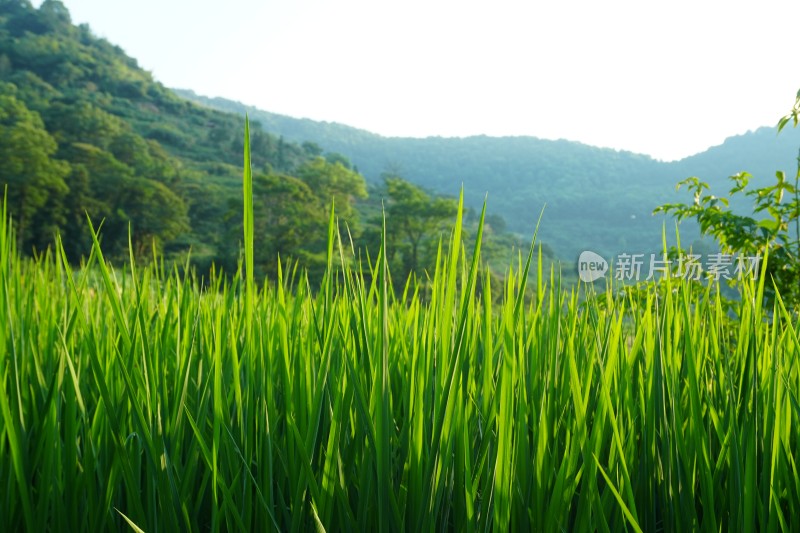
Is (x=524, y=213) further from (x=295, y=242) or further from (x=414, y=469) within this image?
(x=414, y=469)

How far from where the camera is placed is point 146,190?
120ft

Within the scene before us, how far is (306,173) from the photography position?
4378 centimetres

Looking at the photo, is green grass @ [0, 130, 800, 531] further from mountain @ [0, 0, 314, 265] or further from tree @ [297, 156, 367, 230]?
tree @ [297, 156, 367, 230]

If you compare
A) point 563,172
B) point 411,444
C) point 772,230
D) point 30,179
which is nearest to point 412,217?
point 30,179

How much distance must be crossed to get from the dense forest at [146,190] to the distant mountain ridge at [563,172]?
27109 mm

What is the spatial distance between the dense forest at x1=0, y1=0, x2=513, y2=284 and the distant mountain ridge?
2711 cm

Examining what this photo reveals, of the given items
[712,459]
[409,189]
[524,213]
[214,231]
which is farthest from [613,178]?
[712,459]

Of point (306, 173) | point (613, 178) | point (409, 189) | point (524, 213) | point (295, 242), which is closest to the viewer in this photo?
point (295, 242)

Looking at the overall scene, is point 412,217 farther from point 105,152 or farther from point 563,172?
point 563,172

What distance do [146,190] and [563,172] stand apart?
206 feet

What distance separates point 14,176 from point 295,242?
15394mm

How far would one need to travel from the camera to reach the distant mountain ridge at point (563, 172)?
243ft

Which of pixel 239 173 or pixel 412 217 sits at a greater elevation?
pixel 239 173

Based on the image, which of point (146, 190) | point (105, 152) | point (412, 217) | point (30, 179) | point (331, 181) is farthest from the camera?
point (331, 181)
